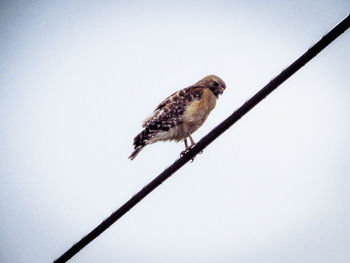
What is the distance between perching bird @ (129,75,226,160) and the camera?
5.27 m

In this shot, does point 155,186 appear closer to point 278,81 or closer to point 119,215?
point 119,215

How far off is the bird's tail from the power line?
6.88 ft

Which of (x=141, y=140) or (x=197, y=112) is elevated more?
(x=197, y=112)

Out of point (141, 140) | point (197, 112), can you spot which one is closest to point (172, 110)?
point (197, 112)

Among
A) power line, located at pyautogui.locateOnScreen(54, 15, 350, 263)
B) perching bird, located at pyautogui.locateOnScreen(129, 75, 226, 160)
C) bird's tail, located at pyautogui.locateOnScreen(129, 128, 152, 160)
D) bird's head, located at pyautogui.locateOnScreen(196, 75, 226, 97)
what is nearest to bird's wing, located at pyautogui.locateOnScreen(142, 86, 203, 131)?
perching bird, located at pyautogui.locateOnScreen(129, 75, 226, 160)

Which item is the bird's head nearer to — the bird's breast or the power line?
the bird's breast

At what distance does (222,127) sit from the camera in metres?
2.67

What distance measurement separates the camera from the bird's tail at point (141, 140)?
499 centimetres

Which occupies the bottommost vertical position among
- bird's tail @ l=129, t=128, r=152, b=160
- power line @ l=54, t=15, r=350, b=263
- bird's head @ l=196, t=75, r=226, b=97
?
power line @ l=54, t=15, r=350, b=263

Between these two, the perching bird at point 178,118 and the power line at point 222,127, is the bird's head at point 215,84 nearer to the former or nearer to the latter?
the perching bird at point 178,118

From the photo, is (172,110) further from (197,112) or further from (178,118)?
(197,112)

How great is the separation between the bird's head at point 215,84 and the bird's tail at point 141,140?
1939 mm

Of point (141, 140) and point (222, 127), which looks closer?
point (222, 127)

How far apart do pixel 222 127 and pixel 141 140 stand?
8.63 feet
